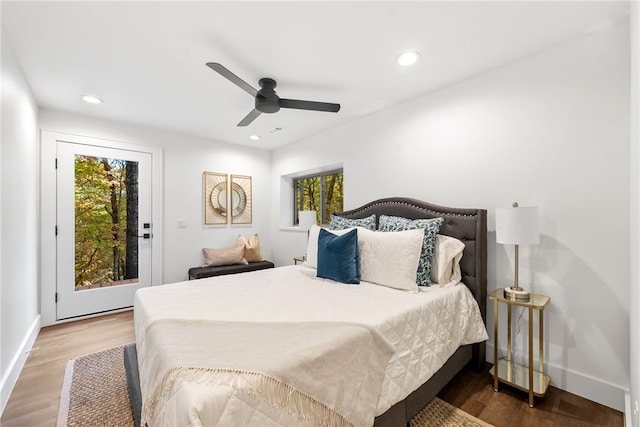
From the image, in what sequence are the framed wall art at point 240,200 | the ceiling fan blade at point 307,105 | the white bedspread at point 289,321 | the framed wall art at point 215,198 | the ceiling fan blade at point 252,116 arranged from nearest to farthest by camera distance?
the white bedspread at point 289,321 < the ceiling fan blade at point 307,105 < the ceiling fan blade at point 252,116 < the framed wall art at point 215,198 < the framed wall art at point 240,200

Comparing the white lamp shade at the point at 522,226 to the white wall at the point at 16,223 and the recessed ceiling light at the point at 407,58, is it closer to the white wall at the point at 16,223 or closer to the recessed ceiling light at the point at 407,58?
the recessed ceiling light at the point at 407,58

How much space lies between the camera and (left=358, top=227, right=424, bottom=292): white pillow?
2.03 metres

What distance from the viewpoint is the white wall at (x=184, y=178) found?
3.57 metres

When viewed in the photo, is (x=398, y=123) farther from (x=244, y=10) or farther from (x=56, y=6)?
(x=56, y=6)

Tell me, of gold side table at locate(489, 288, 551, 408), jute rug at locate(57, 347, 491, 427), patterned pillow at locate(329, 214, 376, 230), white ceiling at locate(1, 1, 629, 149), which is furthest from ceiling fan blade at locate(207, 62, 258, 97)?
gold side table at locate(489, 288, 551, 408)

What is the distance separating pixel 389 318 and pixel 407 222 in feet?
3.69

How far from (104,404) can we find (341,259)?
6.04ft

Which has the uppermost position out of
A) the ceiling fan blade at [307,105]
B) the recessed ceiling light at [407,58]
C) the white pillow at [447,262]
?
the recessed ceiling light at [407,58]

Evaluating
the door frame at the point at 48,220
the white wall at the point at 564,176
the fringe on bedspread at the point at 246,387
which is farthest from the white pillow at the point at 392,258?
the door frame at the point at 48,220

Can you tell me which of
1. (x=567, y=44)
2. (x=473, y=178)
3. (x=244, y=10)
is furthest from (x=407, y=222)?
(x=244, y=10)

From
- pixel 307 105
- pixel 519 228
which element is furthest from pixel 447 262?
pixel 307 105

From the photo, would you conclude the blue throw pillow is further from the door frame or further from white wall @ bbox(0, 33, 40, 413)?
the door frame

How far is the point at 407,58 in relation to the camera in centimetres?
209

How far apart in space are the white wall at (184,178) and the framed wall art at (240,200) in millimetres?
111
